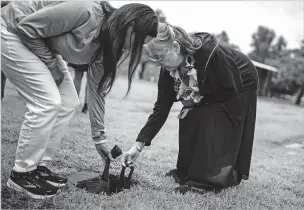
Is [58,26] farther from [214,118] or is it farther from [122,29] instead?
[214,118]

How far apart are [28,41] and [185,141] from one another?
167cm

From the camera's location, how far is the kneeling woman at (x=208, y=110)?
306 centimetres

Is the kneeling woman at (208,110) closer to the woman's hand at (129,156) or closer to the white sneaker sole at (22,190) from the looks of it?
the woman's hand at (129,156)

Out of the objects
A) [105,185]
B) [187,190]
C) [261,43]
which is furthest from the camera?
[261,43]

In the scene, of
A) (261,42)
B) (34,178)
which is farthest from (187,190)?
(261,42)

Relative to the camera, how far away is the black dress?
3.10 metres

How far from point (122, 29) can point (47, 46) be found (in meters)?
0.60

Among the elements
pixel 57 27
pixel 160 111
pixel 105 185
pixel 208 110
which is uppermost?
pixel 57 27

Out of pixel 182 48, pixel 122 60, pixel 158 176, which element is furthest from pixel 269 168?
pixel 122 60

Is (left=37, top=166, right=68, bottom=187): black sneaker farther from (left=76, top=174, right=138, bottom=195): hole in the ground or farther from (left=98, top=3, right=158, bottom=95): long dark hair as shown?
(left=98, top=3, right=158, bottom=95): long dark hair

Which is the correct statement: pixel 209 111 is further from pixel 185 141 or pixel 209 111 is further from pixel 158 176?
pixel 158 176

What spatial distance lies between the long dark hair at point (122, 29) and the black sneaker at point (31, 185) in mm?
888

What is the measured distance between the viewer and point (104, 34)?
7.52 ft

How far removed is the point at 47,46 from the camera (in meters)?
2.50
